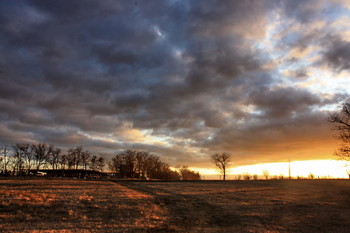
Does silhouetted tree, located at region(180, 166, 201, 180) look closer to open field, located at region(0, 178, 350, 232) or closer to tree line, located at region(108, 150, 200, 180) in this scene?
tree line, located at region(108, 150, 200, 180)

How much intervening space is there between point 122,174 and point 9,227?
138 meters

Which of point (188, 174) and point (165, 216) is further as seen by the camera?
point (188, 174)

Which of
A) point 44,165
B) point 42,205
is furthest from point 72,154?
point 42,205

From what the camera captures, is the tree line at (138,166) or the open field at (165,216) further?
the tree line at (138,166)

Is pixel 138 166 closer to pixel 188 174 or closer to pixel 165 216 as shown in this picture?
pixel 188 174

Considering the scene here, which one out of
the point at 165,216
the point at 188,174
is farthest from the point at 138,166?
the point at 165,216

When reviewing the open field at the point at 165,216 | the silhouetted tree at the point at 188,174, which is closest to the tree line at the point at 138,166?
the silhouetted tree at the point at 188,174

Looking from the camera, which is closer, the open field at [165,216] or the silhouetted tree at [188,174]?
the open field at [165,216]

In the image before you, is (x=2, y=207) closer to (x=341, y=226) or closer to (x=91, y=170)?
(x=341, y=226)

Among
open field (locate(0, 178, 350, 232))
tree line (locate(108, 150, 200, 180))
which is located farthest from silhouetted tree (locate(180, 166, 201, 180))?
open field (locate(0, 178, 350, 232))

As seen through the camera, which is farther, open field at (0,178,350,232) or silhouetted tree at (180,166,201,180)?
silhouetted tree at (180,166,201,180)

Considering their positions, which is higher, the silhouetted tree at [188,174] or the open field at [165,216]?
the open field at [165,216]

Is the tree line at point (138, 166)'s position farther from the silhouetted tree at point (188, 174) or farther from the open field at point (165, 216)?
the open field at point (165, 216)

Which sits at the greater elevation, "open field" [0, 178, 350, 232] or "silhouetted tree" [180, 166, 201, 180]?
"open field" [0, 178, 350, 232]
